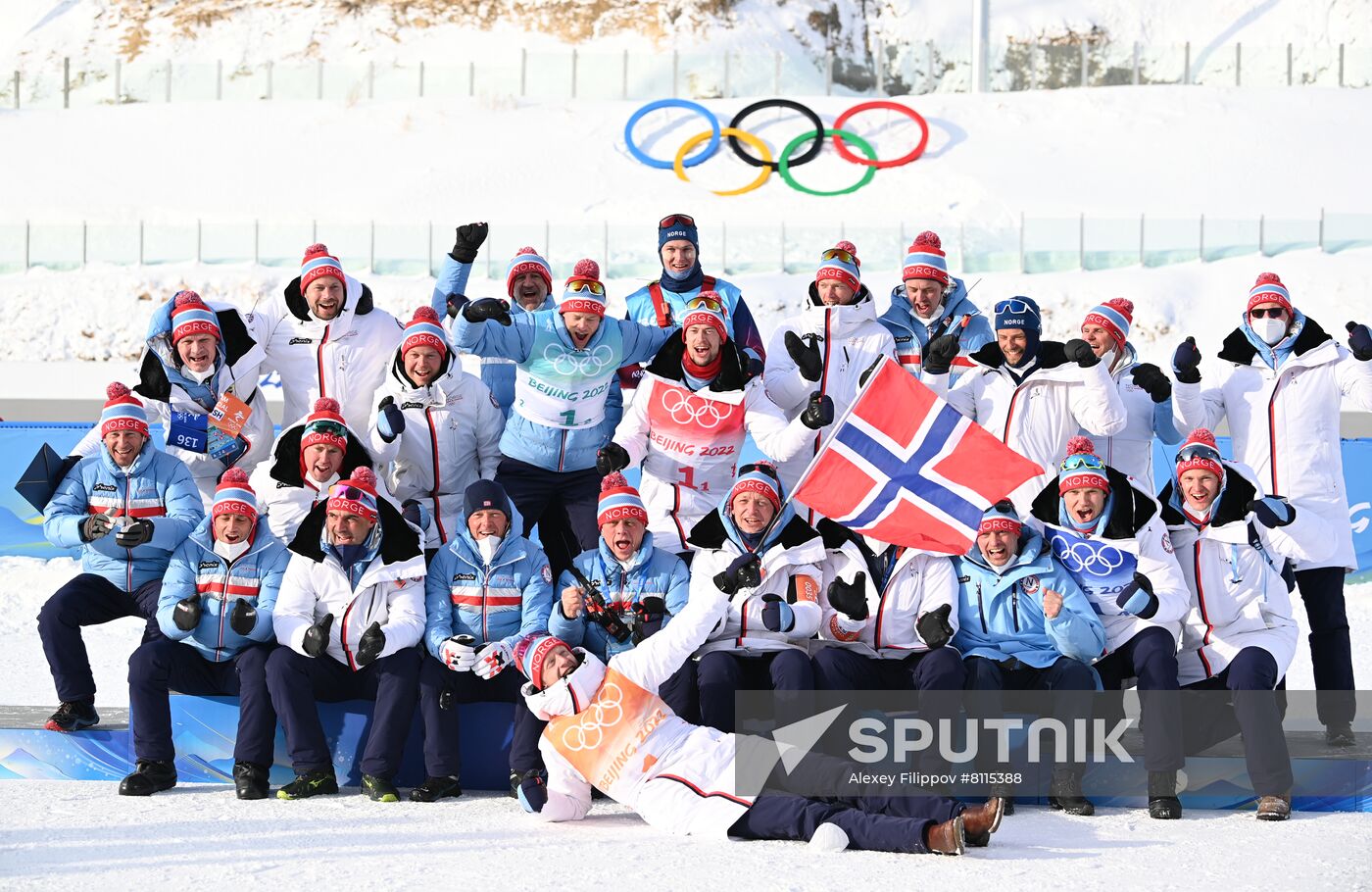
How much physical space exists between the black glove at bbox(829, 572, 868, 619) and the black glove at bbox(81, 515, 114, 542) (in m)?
3.12

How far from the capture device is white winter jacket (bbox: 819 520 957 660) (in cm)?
655

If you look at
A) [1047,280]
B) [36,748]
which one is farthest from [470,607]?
[1047,280]

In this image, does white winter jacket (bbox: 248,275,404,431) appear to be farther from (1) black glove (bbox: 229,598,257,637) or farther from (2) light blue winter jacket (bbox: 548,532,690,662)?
(2) light blue winter jacket (bbox: 548,532,690,662)

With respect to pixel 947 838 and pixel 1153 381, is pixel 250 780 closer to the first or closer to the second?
pixel 947 838

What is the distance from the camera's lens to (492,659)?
6289 millimetres

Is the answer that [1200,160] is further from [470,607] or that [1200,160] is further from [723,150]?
[470,607]

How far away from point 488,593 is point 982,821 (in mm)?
2282

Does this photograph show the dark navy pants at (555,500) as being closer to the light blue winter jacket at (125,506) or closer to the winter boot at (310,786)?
the light blue winter jacket at (125,506)

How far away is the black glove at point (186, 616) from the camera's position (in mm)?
6484

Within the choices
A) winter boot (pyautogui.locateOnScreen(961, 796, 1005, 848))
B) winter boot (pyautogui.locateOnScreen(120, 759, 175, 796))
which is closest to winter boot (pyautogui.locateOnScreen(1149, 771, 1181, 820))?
winter boot (pyautogui.locateOnScreen(961, 796, 1005, 848))

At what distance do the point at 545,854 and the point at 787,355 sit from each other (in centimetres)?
302

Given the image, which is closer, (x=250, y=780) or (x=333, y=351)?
(x=250, y=780)

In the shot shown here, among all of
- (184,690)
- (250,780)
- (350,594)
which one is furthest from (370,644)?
(184,690)

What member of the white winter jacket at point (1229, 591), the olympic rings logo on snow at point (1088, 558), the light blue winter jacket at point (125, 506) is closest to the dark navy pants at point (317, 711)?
the light blue winter jacket at point (125, 506)
